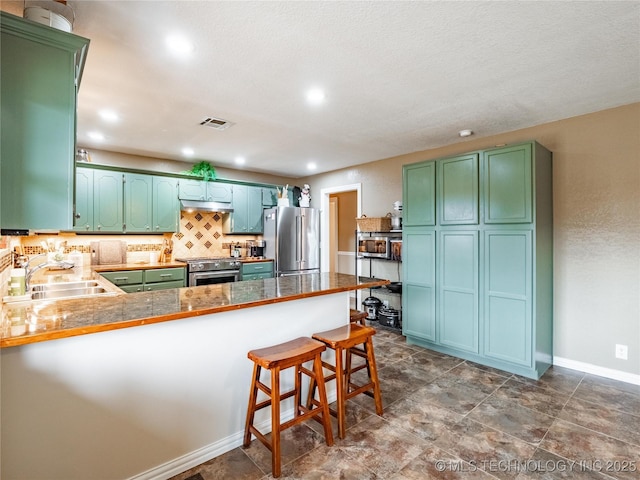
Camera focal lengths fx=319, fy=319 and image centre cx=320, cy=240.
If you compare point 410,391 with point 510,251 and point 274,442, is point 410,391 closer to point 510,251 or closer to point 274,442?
point 274,442

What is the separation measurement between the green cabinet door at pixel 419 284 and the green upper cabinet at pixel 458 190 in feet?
1.01

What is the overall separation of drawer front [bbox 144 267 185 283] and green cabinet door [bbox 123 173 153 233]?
26.7 inches

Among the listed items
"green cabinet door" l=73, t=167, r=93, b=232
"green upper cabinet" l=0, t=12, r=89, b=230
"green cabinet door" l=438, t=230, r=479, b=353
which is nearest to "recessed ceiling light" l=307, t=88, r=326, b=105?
"green upper cabinet" l=0, t=12, r=89, b=230

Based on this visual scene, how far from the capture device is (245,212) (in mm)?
5520

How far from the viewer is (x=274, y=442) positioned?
1758 mm

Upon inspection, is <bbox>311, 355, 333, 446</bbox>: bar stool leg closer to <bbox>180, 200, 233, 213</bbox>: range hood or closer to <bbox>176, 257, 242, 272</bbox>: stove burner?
<bbox>176, 257, 242, 272</bbox>: stove burner

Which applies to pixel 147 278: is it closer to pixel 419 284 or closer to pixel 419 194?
pixel 419 284

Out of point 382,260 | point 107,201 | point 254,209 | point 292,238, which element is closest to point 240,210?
point 254,209

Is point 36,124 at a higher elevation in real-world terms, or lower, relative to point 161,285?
higher

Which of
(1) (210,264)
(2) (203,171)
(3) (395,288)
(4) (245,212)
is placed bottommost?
(3) (395,288)

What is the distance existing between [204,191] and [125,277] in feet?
Result: 5.64

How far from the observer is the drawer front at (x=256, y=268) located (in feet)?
16.8

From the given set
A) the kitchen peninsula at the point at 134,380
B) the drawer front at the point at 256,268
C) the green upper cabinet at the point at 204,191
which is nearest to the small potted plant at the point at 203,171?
the green upper cabinet at the point at 204,191

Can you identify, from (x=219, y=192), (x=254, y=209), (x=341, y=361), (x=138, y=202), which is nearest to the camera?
(x=341, y=361)
